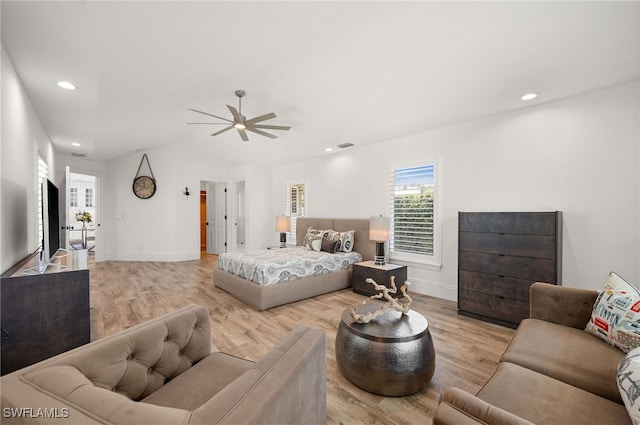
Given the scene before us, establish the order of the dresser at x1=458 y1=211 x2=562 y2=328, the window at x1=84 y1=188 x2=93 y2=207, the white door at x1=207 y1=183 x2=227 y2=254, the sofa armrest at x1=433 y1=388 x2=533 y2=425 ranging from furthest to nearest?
1. the window at x1=84 y1=188 x2=93 y2=207
2. the white door at x1=207 y1=183 x2=227 y2=254
3. the dresser at x1=458 y1=211 x2=562 y2=328
4. the sofa armrest at x1=433 y1=388 x2=533 y2=425

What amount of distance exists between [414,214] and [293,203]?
3119 millimetres

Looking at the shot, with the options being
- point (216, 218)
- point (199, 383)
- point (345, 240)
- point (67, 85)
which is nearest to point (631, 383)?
point (199, 383)

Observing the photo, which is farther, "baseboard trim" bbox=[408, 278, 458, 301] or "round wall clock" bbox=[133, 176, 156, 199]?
"round wall clock" bbox=[133, 176, 156, 199]

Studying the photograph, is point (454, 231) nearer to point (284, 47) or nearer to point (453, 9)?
point (453, 9)

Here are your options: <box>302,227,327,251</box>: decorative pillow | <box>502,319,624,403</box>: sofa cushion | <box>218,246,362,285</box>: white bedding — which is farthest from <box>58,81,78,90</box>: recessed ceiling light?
<box>502,319,624,403</box>: sofa cushion

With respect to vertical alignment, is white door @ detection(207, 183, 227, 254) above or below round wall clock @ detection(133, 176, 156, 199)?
below

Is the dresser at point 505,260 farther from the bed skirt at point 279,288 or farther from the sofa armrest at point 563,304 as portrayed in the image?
the bed skirt at point 279,288

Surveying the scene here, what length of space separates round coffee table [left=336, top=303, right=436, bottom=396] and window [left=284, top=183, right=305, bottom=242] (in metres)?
4.57

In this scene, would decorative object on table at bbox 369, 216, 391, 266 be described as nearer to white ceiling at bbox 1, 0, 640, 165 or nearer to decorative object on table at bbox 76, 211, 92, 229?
white ceiling at bbox 1, 0, 640, 165

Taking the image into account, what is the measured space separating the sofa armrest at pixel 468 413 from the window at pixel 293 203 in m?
5.48

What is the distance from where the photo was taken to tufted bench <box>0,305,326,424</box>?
676mm

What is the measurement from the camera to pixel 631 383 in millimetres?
996

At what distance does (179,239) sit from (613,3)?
755 cm

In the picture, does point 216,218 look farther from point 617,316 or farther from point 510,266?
point 617,316
